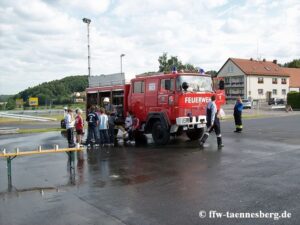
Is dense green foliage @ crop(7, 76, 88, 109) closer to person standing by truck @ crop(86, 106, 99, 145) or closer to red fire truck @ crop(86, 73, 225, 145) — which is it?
red fire truck @ crop(86, 73, 225, 145)

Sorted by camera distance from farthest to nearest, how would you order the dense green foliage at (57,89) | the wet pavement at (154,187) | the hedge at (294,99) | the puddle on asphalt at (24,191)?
the dense green foliage at (57,89) < the hedge at (294,99) < the puddle on asphalt at (24,191) < the wet pavement at (154,187)

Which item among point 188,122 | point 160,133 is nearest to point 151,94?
point 160,133

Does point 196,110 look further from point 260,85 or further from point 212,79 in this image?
point 260,85

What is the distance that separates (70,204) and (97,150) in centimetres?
703

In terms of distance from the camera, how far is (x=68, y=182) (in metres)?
8.33

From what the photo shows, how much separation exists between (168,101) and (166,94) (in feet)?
0.93

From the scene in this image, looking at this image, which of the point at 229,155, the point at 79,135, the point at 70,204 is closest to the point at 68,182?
the point at 70,204

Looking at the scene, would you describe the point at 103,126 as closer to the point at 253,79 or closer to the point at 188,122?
the point at 188,122

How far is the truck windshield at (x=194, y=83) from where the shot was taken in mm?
13320

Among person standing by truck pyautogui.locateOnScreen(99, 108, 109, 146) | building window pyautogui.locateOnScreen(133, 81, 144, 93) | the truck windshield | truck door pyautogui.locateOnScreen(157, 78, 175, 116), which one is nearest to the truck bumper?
truck door pyautogui.locateOnScreen(157, 78, 175, 116)

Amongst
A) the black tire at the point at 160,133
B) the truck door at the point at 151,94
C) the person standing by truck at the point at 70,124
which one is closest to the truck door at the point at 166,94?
the truck door at the point at 151,94

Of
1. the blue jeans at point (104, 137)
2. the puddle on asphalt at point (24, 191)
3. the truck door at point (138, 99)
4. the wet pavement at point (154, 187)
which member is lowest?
the puddle on asphalt at point (24, 191)

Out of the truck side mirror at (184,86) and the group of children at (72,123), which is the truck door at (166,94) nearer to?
the truck side mirror at (184,86)

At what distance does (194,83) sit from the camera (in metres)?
13.9
